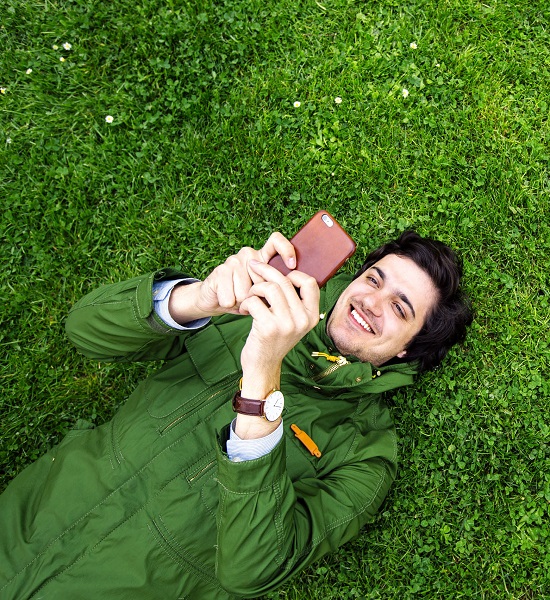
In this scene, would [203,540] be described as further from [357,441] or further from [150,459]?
[357,441]

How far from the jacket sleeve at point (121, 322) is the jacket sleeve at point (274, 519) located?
82cm

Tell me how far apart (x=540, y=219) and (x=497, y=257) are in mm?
425

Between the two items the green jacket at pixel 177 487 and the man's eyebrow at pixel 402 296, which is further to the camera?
the man's eyebrow at pixel 402 296

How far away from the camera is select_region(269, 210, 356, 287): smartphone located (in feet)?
9.22

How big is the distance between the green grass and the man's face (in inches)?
26.8

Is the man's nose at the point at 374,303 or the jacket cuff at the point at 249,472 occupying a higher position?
the jacket cuff at the point at 249,472

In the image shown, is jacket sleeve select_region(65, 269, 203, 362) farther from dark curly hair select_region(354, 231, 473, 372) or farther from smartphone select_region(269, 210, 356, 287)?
dark curly hair select_region(354, 231, 473, 372)

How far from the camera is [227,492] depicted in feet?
9.25

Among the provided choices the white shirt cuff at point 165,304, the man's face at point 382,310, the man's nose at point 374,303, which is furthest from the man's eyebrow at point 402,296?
the white shirt cuff at point 165,304

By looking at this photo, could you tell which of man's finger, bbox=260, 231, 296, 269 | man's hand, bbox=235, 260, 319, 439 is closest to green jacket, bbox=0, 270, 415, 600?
man's hand, bbox=235, 260, 319, 439

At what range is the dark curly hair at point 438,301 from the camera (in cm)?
400

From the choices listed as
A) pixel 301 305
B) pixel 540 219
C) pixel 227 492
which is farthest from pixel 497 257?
pixel 227 492

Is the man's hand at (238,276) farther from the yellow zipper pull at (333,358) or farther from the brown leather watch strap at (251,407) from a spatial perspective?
the yellow zipper pull at (333,358)

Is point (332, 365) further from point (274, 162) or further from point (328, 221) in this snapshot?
point (274, 162)
